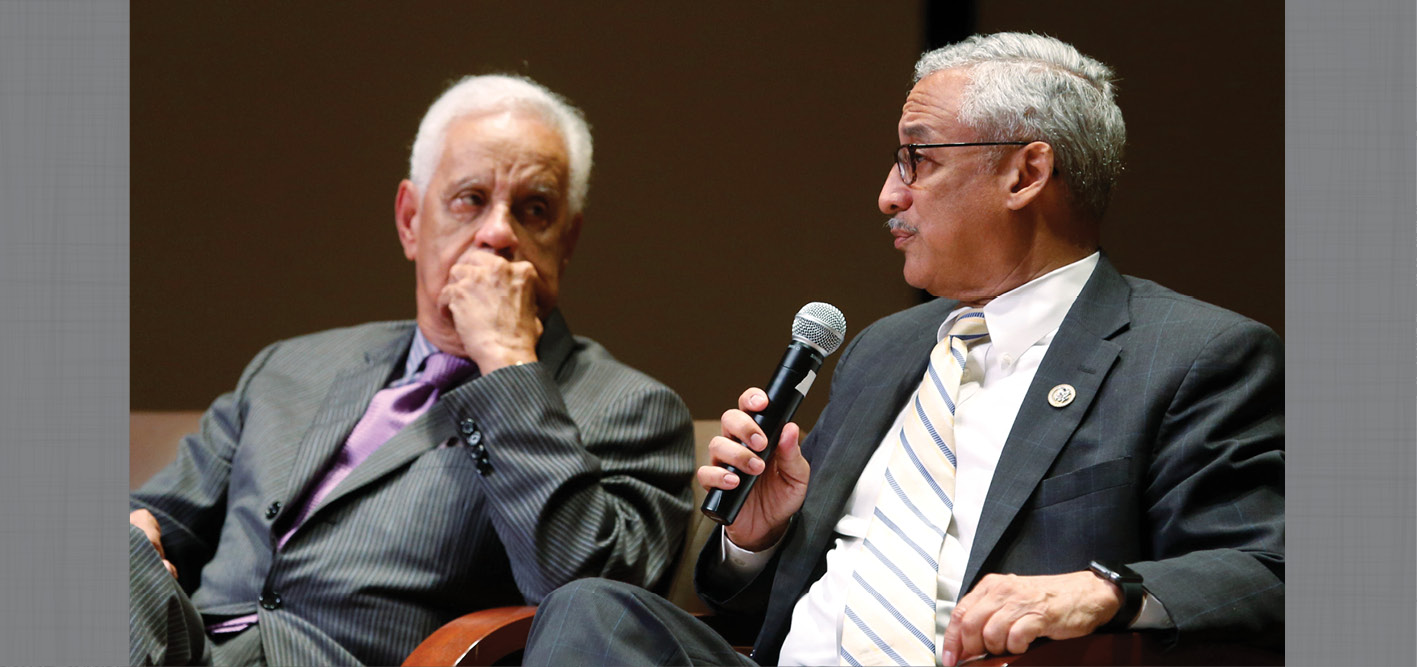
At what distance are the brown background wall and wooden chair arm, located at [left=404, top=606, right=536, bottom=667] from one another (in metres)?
0.75

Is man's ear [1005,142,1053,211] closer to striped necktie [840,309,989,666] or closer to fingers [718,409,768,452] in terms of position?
striped necktie [840,309,989,666]

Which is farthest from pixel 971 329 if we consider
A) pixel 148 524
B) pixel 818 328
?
pixel 148 524

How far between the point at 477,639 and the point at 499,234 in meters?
0.92

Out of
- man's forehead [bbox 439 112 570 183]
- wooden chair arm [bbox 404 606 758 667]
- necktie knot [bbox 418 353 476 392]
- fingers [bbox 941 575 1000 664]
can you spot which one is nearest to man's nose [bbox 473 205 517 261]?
man's forehead [bbox 439 112 570 183]

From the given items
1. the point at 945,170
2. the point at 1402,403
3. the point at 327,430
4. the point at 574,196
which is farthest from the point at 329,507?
the point at 1402,403

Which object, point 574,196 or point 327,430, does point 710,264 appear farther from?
point 327,430

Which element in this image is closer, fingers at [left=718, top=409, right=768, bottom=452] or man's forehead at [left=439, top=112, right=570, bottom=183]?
fingers at [left=718, top=409, right=768, bottom=452]

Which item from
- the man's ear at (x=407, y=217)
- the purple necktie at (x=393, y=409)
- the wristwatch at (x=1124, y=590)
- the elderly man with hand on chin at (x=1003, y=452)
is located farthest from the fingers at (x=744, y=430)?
the man's ear at (x=407, y=217)

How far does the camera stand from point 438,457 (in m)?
2.44

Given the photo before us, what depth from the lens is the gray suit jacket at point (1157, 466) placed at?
64.1 inches

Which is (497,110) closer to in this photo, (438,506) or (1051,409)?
(438,506)

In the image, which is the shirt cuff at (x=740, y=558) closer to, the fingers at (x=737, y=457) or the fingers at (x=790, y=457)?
the fingers at (x=790, y=457)

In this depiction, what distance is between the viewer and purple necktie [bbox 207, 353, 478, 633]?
2.54 m

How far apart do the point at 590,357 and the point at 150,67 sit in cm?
136
